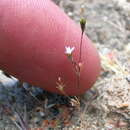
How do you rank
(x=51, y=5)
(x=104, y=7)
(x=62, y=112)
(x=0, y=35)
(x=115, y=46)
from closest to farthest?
(x=0, y=35)
(x=51, y=5)
(x=62, y=112)
(x=115, y=46)
(x=104, y=7)

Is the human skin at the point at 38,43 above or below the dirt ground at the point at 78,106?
above

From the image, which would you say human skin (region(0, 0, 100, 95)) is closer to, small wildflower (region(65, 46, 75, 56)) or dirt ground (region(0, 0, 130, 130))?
small wildflower (region(65, 46, 75, 56))

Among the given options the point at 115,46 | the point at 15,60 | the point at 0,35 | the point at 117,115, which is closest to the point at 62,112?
the point at 117,115

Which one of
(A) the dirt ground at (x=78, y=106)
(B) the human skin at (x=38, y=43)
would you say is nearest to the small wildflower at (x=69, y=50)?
(B) the human skin at (x=38, y=43)

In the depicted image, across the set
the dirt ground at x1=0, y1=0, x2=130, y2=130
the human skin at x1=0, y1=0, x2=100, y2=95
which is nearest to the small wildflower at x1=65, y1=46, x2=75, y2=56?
the human skin at x1=0, y1=0, x2=100, y2=95

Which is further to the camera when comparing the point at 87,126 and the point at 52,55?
the point at 87,126

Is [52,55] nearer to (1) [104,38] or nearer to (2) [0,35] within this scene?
(2) [0,35]

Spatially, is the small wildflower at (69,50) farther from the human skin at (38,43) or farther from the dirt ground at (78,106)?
the dirt ground at (78,106)

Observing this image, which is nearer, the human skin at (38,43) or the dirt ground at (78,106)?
the human skin at (38,43)
